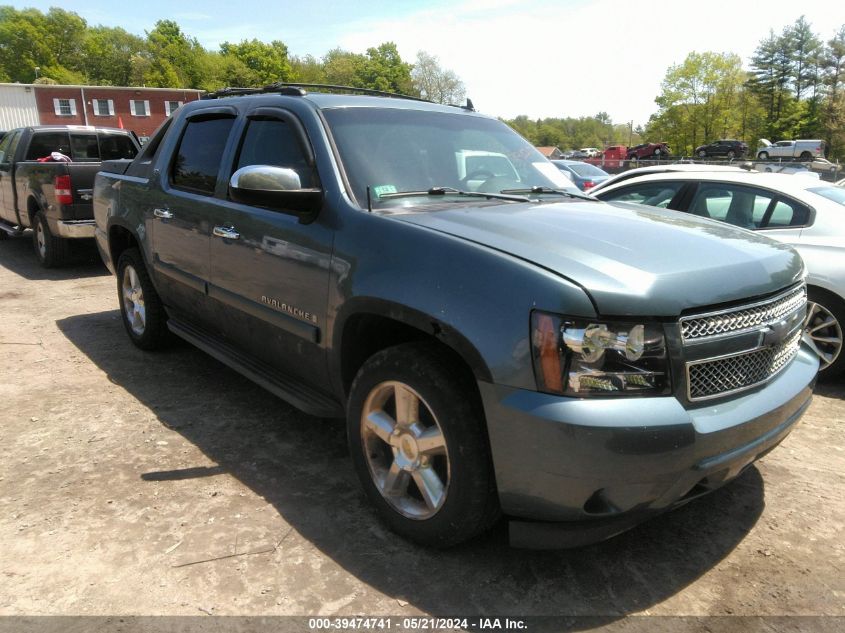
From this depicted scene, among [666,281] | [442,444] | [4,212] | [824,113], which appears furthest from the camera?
[824,113]

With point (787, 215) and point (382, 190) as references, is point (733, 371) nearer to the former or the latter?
point (382, 190)

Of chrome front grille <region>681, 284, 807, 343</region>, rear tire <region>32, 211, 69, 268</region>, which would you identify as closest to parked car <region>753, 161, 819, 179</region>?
chrome front grille <region>681, 284, 807, 343</region>

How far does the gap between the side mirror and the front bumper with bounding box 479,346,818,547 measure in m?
1.31

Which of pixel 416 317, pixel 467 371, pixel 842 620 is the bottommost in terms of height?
pixel 842 620

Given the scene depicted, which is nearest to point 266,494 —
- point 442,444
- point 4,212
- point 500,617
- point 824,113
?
point 442,444

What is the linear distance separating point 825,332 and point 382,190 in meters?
3.67

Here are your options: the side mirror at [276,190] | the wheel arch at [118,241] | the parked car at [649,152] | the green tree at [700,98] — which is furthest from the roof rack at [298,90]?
the green tree at [700,98]

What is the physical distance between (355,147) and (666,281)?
170 cm

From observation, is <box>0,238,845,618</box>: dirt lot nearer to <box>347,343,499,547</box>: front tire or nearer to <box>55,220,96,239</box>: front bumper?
<box>347,343,499,547</box>: front tire

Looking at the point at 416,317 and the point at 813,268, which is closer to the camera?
the point at 416,317

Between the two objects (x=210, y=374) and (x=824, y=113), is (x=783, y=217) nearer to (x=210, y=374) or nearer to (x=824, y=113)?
(x=210, y=374)

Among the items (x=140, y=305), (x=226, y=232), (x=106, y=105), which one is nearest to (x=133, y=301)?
(x=140, y=305)

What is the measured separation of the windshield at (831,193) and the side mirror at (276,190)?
4.27m

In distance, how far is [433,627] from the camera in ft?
7.73
